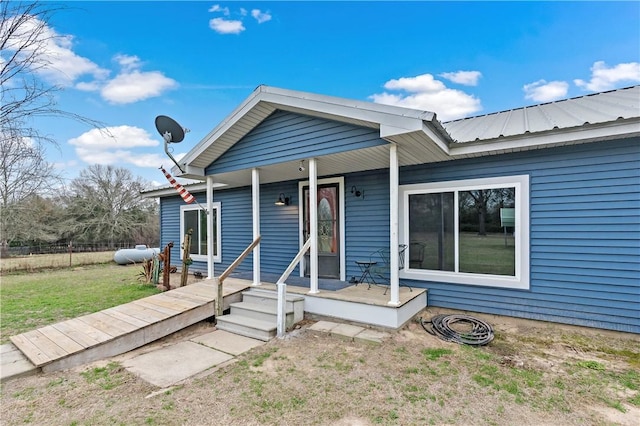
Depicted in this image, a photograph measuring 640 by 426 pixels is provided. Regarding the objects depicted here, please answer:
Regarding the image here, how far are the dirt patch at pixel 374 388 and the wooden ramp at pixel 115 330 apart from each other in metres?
0.21

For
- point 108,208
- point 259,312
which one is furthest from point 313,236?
point 108,208

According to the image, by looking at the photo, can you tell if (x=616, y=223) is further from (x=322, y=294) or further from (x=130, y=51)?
(x=130, y=51)

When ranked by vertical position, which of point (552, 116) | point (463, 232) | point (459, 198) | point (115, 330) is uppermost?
point (552, 116)

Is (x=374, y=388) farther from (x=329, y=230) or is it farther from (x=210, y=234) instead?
(x=210, y=234)

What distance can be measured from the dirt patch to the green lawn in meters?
2.48

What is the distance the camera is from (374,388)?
293 centimetres

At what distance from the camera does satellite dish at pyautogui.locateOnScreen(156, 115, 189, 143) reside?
5969mm

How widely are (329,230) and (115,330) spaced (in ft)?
13.2

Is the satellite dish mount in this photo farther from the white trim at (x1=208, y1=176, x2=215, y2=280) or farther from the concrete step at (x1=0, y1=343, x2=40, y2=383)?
the concrete step at (x1=0, y1=343, x2=40, y2=383)

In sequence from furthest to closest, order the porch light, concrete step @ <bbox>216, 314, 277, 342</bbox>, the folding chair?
the porch light → the folding chair → concrete step @ <bbox>216, 314, 277, 342</bbox>

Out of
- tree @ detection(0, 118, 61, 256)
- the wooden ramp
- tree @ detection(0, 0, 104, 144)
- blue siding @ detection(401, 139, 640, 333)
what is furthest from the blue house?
tree @ detection(0, 118, 61, 256)

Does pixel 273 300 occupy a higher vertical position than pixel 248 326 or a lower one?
higher

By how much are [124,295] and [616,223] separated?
8889mm

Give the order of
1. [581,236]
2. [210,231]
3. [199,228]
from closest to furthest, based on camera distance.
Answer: [581,236], [210,231], [199,228]
